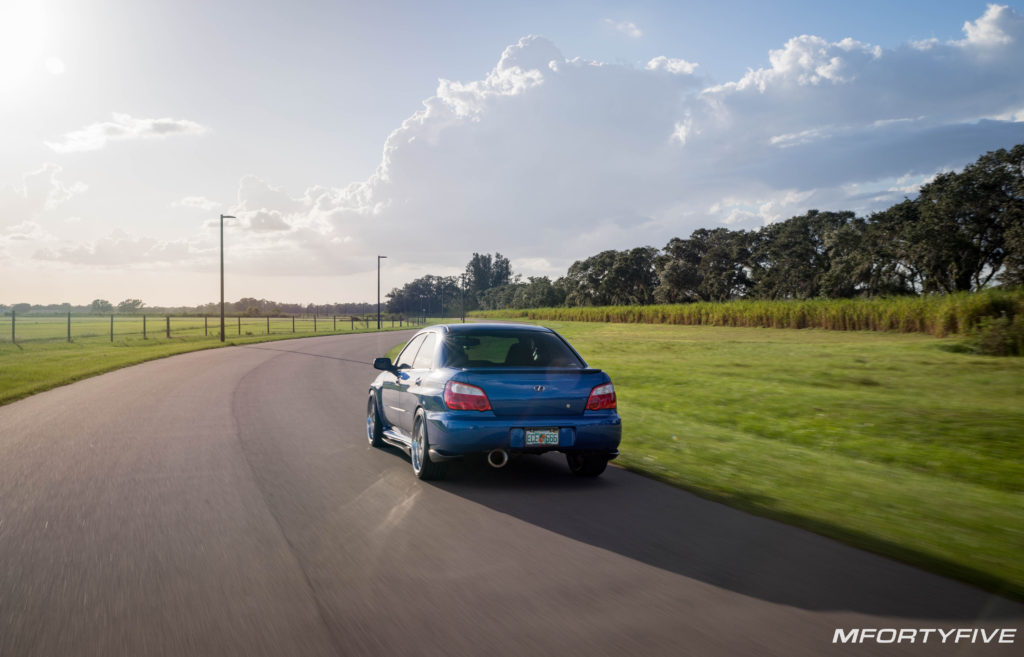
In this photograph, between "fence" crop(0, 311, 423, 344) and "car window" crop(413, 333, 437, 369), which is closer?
"car window" crop(413, 333, 437, 369)

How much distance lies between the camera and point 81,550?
5168 mm

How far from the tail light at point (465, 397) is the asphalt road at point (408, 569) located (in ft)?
2.76

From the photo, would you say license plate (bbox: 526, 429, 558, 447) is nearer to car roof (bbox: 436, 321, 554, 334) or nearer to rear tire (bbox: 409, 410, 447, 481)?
rear tire (bbox: 409, 410, 447, 481)

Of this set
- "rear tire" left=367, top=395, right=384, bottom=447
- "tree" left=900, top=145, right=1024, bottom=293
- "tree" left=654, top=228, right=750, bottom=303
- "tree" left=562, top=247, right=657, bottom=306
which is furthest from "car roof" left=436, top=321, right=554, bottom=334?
"tree" left=562, top=247, right=657, bottom=306

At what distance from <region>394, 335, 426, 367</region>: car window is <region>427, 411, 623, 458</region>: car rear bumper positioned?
5.52 feet

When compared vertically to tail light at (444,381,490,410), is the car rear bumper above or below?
below

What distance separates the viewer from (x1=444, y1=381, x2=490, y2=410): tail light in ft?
23.9

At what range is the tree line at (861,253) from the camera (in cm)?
5241

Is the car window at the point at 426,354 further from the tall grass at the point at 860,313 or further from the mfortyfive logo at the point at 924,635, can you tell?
the tall grass at the point at 860,313

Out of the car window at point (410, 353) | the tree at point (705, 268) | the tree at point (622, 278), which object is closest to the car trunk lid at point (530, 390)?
the car window at point (410, 353)

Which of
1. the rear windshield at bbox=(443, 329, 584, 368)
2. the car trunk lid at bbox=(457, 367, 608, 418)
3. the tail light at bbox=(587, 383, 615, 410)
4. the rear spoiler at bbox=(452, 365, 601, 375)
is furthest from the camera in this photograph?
the rear windshield at bbox=(443, 329, 584, 368)

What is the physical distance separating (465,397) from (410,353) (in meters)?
2.21

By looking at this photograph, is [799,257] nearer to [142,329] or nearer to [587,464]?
[142,329]

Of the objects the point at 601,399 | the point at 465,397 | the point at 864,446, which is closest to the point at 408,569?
the point at 465,397
